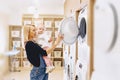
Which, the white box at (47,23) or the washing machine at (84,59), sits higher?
the white box at (47,23)

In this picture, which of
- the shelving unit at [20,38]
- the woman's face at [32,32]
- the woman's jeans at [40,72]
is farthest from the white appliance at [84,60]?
the shelving unit at [20,38]

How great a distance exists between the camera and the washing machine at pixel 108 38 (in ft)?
2.20

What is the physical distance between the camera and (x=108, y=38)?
706 mm

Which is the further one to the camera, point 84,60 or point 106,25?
point 84,60

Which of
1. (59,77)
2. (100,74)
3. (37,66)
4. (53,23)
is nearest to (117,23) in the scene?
(100,74)

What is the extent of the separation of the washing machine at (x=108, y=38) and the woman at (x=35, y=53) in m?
1.21

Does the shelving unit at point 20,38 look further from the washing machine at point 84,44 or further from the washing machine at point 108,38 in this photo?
the washing machine at point 108,38

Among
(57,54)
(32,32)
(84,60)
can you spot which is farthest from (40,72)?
(57,54)

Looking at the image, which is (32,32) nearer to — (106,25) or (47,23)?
(106,25)

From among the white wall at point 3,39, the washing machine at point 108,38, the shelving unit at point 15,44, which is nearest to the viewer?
the washing machine at point 108,38

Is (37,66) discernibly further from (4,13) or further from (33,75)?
(4,13)

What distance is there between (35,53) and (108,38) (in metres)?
1.41

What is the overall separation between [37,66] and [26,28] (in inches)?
16.9

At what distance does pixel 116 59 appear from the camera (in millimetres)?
684
